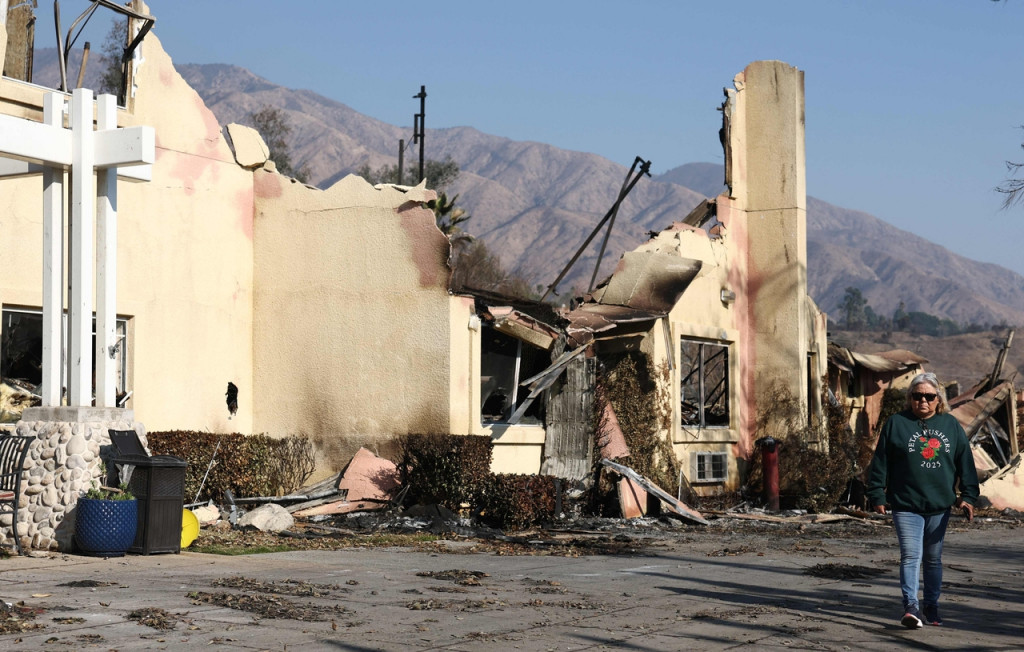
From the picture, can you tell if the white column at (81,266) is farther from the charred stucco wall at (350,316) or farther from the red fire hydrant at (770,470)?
the red fire hydrant at (770,470)

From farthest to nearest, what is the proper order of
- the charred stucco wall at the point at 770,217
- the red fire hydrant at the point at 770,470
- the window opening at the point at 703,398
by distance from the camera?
the charred stucco wall at the point at 770,217, the red fire hydrant at the point at 770,470, the window opening at the point at 703,398

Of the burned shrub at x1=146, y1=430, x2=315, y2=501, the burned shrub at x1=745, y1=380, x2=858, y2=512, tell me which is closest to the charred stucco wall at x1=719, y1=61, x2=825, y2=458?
the burned shrub at x1=745, y1=380, x2=858, y2=512

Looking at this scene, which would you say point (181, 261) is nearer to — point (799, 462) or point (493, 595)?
point (493, 595)

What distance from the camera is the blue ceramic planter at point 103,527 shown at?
11.1 meters

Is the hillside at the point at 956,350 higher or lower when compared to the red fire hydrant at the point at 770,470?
higher

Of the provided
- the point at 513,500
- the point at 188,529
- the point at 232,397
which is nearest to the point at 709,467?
the point at 513,500

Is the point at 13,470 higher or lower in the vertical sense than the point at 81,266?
lower

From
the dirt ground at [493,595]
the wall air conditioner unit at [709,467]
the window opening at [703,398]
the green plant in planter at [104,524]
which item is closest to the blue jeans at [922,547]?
the dirt ground at [493,595]

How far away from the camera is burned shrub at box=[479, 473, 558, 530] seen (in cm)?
1500

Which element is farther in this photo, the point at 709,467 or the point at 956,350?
the point at 956,350

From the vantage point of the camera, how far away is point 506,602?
8.79 meters

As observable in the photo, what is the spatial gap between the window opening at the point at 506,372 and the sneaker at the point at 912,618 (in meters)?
10.3

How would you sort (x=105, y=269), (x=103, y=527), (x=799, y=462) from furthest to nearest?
1. (x=799, y=462)
2. (x=105, y=269)
3. (x=103, y=527)

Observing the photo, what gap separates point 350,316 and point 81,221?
5917mm
